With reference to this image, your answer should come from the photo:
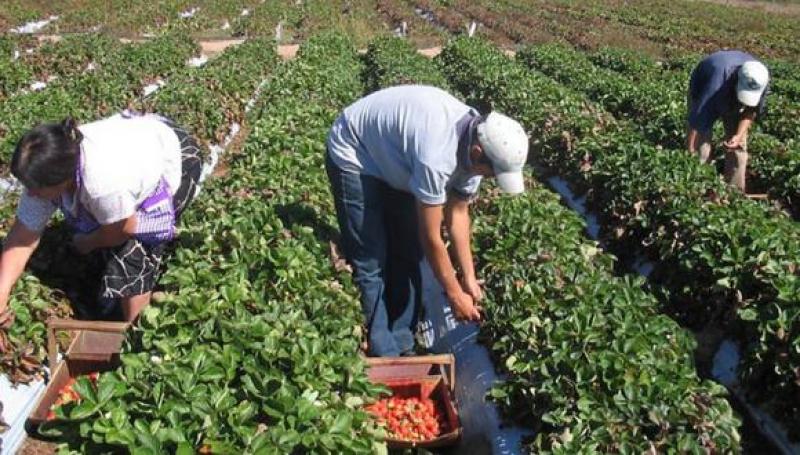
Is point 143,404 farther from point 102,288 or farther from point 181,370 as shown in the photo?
point 102,288

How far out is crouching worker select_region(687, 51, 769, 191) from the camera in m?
6.75

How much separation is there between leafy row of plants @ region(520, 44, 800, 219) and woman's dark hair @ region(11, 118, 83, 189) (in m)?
5.70

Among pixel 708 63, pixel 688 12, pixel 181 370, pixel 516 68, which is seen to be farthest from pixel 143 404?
pixel 688 12

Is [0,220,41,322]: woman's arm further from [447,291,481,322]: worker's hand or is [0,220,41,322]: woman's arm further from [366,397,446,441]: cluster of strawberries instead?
[447,291,481,322]: worker's hand

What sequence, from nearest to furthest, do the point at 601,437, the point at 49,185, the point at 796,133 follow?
1. the point at 601,437
2. the point at 49,185
3. the point at 796,133

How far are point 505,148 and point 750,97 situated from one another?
14.5ft

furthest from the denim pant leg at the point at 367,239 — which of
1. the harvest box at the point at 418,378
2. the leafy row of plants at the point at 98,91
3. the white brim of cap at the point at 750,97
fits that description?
the leafy row of plants at the point at 98,91

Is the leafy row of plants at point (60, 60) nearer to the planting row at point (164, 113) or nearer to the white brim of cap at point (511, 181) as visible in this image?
the planting row at point (164, 113)

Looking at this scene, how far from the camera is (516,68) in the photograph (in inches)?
496

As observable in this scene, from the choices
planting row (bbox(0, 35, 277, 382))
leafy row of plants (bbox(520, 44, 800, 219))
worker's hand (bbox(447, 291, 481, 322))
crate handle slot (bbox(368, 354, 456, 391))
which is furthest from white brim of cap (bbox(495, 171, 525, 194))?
leafy row of plants (bbox(520, 44, 800, 219))

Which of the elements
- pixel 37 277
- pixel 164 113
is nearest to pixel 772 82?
pixel 164 113

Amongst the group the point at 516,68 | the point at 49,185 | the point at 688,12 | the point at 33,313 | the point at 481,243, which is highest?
the point at 49,185

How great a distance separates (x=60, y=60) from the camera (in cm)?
1511

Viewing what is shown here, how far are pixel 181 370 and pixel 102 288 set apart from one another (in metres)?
1.58
